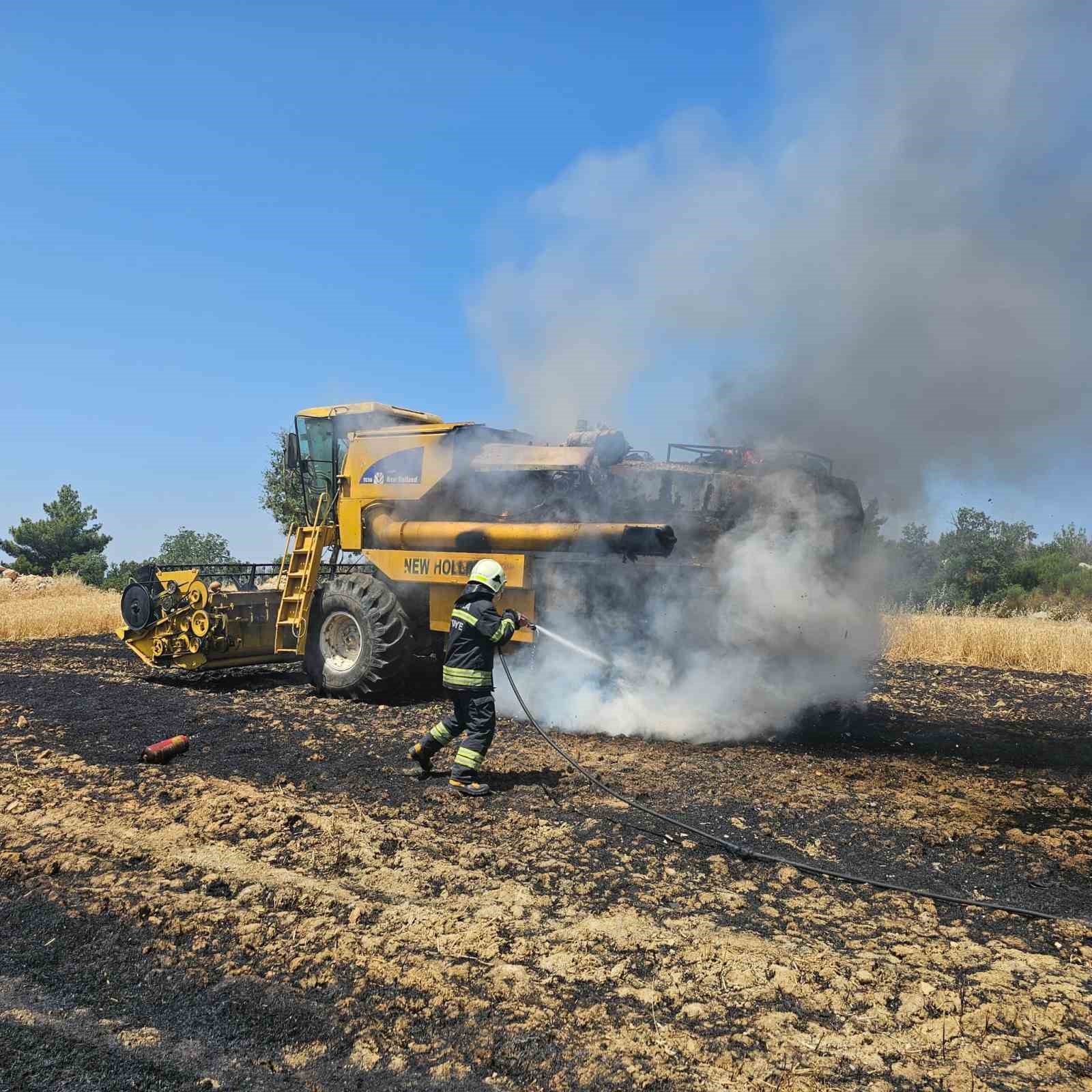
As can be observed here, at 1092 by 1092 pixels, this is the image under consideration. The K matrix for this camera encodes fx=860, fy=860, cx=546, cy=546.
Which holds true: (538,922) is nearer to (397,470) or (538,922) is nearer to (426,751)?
(426,751)

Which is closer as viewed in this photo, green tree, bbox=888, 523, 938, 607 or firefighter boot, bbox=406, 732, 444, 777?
firefighter boot, bbox=406, 732, 444, 777

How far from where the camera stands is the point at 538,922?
4.00 m

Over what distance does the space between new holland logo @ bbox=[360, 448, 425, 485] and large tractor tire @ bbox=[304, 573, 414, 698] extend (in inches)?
43.8

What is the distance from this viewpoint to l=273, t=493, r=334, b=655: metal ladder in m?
9.74

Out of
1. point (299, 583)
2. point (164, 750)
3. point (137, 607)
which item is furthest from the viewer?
point (137, 607)

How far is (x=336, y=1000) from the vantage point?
3.33 metres

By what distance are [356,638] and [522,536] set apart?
A: 2537 mm

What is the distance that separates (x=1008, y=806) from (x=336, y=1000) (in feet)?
15.1

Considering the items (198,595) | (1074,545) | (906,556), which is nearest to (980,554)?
(1074,545)

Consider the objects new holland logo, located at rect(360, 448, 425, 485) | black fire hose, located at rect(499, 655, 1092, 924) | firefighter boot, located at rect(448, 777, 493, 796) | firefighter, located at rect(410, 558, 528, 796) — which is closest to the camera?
black fire hose, located at rect(499, 655, 1092, 924)

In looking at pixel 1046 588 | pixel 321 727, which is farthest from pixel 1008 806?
pixel 1046 588

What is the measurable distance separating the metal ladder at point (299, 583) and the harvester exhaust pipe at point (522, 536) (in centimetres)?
74

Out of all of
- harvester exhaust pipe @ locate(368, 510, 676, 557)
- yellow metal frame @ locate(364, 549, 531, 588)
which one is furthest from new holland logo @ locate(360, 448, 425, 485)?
yellow metal frame @ locate(364, 549, 531, 588)

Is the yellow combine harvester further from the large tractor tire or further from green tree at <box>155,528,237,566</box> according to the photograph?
green tree at <box>155,528,237,566</box>
